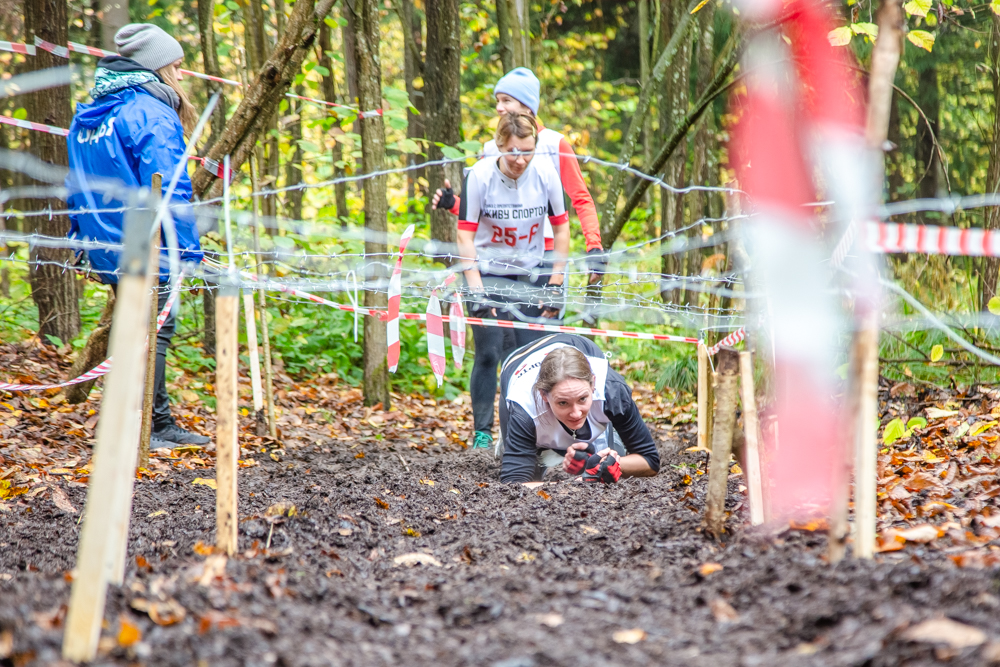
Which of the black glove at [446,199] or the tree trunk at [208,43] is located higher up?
the tree trunk at [208,43]

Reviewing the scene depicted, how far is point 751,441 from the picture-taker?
232cm

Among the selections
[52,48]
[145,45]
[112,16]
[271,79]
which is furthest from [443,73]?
[145,45]

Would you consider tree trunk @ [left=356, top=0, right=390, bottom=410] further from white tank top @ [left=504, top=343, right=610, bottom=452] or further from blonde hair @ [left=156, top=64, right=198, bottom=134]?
white tank top @ [left=504, top=343, right=610, bottom=452]

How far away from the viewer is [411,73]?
10328 mm

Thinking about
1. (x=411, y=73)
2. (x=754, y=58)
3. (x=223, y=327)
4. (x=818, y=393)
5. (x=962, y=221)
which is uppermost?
(x=411, y=73)

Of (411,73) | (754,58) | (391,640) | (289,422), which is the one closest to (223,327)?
(391,640)

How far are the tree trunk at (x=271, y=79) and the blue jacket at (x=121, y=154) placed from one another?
22 cm

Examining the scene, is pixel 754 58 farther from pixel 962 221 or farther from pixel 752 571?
pixel 752 571

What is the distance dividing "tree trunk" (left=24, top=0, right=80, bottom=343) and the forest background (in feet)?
0.06

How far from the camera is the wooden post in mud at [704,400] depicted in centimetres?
459

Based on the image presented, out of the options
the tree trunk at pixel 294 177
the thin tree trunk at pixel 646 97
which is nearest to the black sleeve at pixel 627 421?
the thin tree trunk at pixel 646 97

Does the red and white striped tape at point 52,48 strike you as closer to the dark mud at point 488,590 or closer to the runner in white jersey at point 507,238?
the runner in white jersey at point 507,238

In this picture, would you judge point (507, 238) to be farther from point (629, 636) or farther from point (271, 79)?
point (629, 636)

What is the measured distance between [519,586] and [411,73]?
367 inches
